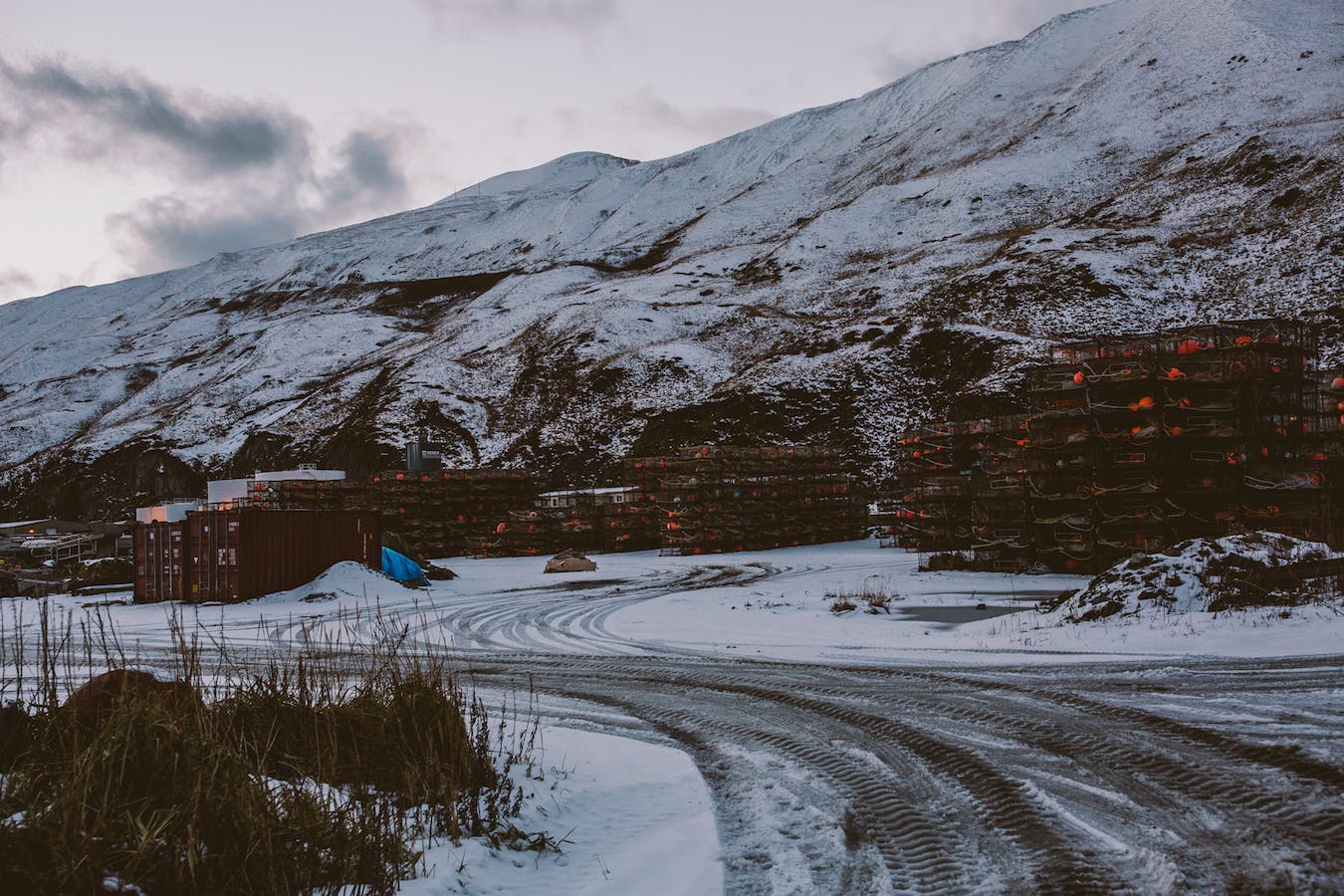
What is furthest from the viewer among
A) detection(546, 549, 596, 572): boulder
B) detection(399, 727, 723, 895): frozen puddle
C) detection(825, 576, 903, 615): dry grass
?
detection(546, 549, 596, 572): boulder

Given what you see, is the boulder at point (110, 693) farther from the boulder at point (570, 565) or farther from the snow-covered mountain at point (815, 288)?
the snow-covered mountain at point (815, 288)

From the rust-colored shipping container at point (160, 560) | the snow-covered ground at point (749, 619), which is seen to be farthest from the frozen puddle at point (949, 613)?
the rust-colored shipping container at point (160, 560)

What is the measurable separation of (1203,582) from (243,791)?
14.1 metres

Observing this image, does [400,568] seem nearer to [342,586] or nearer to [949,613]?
[342,586]

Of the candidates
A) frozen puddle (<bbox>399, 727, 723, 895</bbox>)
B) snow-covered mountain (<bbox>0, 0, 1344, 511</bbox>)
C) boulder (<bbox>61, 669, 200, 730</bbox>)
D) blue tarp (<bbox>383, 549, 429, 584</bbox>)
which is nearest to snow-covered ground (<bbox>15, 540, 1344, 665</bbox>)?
boulder (<bbox>61, 669, 200, 730</bbox>)

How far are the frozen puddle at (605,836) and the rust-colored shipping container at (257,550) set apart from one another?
69.4ft

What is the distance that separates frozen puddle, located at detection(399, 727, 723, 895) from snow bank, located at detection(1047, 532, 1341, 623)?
9.52m

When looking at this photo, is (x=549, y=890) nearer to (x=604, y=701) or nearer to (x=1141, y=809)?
(x=1141, y=809)

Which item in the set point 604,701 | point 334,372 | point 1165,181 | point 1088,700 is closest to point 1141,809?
point 1088,700

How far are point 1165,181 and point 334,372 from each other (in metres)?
93.9

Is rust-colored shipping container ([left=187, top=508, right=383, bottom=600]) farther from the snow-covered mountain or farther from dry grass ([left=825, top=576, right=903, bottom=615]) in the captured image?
the snow-covered mountain

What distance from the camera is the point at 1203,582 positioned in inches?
543

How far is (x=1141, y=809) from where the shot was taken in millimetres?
5555

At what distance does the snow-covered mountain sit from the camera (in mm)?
69688
